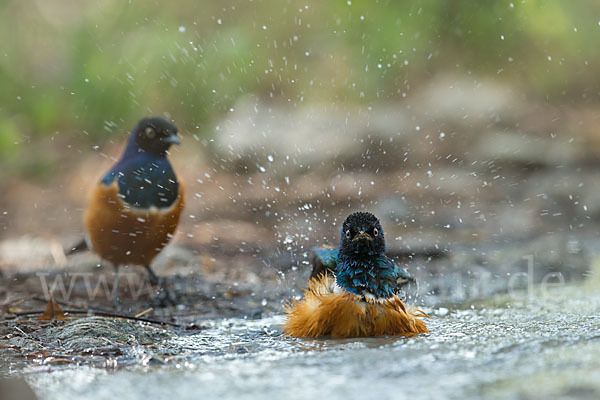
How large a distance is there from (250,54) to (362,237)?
19.2 ft

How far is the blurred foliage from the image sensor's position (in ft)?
27.9

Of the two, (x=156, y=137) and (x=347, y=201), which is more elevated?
(x=347, y=201)

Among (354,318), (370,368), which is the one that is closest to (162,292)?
(354,318)

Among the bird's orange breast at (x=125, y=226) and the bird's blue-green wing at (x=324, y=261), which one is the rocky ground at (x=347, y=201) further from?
the bird's blue-green wing at (x=324, y=261)

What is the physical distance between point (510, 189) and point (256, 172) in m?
3.11

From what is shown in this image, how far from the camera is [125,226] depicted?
5023mm

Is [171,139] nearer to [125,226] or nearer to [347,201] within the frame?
[125,226]

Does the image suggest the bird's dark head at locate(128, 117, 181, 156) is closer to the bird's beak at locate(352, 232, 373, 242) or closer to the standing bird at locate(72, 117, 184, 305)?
the standing bird at locate(72, 117, 184, 305)

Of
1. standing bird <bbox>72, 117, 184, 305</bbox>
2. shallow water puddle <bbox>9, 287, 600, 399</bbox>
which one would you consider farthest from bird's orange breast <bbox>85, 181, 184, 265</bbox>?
shallow water puddle <bbox>9, 287, 600, 399</bbox>

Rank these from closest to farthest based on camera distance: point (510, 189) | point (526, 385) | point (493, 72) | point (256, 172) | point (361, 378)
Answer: point (526, 385) < point (361, 378) < point (510, 189) < point (256, 172) < point (493, 72)

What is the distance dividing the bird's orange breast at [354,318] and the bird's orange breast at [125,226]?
6.58 ft

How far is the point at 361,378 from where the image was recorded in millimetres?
2109

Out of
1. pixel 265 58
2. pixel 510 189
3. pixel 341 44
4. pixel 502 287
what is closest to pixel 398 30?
pixel 341 44

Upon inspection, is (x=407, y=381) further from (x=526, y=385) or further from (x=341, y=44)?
(x=341, y=44)
